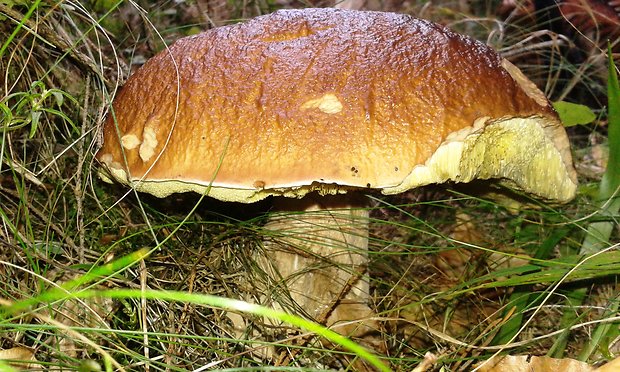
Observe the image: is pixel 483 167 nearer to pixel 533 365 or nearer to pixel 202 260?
pixel 533 365

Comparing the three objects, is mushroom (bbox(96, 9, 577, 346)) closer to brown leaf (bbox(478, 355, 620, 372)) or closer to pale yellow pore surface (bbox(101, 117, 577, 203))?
pale yellow pore surface (bbox(101, 117, 577, 203))

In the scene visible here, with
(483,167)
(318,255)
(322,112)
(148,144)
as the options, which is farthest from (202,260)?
(483,167)

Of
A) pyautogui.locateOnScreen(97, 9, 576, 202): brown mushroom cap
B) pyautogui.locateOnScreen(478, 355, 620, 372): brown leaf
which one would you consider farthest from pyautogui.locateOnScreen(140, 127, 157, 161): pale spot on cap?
pyautogui.locateOnScreen(478, 355, 620, 372): brown leaf

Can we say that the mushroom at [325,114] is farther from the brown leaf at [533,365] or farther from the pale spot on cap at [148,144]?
the brown leaf at [533,365]

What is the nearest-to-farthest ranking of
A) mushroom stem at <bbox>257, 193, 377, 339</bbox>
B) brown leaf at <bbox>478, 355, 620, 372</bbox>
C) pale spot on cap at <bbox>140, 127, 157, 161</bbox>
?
1. brown leaf at <bbox>478, 355, 620, 372</bbox>
2. pale spot on cap at <bbox>140, 127, 157, 161</bbox>
3. mushroom stem at <bbox>257, 193, 377, 339</bbox>

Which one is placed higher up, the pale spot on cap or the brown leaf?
the pale spot on cap

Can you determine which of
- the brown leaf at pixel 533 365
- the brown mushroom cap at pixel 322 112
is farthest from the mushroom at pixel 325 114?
the brown leaf at pixel 533 365
